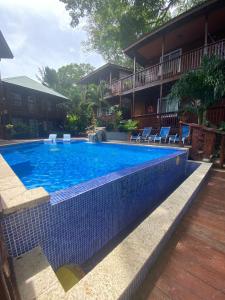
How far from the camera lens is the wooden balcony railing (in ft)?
26.7

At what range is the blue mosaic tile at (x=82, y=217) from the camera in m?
1.49

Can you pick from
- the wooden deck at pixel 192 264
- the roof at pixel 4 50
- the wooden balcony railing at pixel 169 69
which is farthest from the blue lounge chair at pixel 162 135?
the roof at pixel 4 50

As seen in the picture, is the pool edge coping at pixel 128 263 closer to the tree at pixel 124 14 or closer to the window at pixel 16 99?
the tree at pixel 124 14

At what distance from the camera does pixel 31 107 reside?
17.6m

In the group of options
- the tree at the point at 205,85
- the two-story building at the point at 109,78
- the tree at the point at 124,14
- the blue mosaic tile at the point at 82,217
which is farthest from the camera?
the two-story building at the point at 109,78

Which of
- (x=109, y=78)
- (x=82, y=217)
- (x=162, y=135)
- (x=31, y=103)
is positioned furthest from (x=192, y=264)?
(x=31, y=103)

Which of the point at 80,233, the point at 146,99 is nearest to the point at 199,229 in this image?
the point at 80,233

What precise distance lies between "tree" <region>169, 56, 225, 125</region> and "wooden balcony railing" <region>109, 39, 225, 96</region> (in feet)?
3.80

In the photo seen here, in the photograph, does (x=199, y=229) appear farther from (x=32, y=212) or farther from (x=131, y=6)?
(x=131, y=6)

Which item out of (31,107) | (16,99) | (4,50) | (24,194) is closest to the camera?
(24,194)

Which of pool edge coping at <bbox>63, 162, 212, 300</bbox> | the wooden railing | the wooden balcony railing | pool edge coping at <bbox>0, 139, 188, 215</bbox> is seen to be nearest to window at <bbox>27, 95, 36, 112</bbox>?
the wooden balcony railing

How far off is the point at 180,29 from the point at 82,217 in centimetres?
1137

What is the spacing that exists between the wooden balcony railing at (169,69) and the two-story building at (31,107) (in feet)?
26.4

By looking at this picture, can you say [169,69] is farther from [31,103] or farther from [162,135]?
[31,103]
